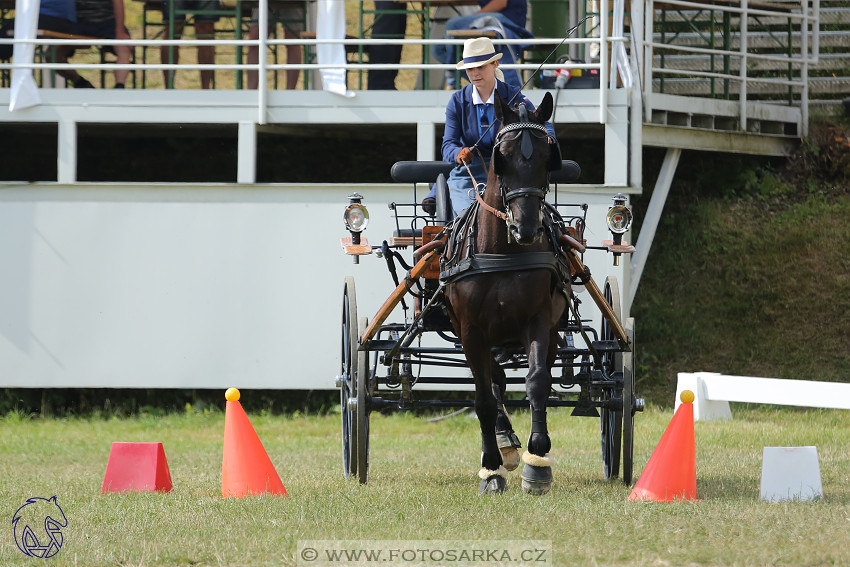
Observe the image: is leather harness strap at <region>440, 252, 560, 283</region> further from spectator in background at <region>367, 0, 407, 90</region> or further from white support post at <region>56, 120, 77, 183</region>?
white support post at <region>56, 120, 77, 183</region>

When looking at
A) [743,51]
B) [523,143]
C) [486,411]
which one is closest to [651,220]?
[743,51]

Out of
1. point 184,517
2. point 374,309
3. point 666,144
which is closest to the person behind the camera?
point 184,517

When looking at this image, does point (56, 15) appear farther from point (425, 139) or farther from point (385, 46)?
point (425, 139)

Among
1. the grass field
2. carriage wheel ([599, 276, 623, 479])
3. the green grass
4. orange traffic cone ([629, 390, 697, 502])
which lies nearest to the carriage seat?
carriage wheel ([599, 276, 623, 479])

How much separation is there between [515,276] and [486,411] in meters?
0.97

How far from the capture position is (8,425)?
13.6 meters

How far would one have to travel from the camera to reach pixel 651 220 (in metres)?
14.1

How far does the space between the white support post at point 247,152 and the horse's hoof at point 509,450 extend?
5.88 metres

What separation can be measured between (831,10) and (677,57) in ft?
9.10

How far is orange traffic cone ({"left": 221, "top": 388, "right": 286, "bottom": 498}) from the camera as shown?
738 centimetres

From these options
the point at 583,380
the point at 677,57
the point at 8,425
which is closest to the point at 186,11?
the point at 8,425

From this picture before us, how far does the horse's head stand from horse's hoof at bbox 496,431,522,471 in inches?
76.8

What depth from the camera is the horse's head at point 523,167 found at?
655 centimetres

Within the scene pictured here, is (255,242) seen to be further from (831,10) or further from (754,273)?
(831,10)
